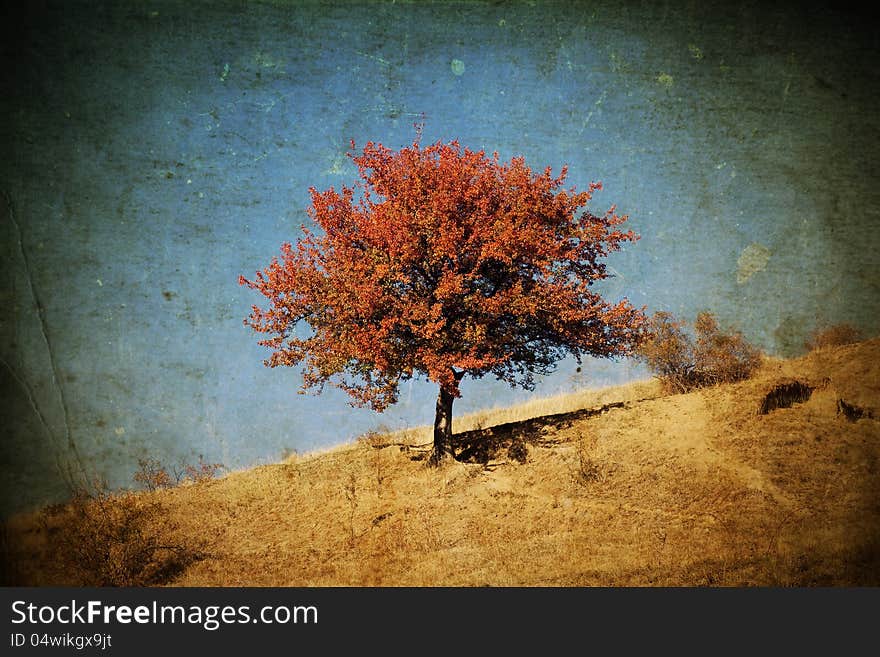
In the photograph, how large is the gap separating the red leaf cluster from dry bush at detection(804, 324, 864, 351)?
7.44 feet

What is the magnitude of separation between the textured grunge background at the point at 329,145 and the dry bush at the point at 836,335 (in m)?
0.13

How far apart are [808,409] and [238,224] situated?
8186mm

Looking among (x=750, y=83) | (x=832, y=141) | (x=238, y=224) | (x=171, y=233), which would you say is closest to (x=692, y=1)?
(x=750, y=83)

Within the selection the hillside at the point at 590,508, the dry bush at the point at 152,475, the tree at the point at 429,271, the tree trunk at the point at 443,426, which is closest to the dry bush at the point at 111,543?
the hillside at the point at 590,508

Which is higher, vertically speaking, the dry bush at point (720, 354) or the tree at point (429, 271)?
the tree at point (429, 271)

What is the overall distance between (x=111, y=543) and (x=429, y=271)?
545 centimetres

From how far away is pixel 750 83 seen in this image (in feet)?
31.1

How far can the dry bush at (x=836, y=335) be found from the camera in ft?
30.5

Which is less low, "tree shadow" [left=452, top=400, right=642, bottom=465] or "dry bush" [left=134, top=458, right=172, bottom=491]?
"tree shadow" [left=452, top=400, right=642, bottom=465]

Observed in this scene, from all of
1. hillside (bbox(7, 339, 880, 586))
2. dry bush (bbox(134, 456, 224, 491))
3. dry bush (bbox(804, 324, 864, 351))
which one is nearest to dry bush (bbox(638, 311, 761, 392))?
hillside (bbox(7, 339, 880, 586))

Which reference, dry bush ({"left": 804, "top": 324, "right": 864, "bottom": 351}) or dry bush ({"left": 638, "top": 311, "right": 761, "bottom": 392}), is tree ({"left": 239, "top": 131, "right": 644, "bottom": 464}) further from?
dry bush ({"left": 804, "top": 324, "right": 864, "bottom": 351})

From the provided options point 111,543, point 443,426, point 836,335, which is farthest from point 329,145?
point 836,335

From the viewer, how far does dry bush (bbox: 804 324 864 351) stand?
9297mm

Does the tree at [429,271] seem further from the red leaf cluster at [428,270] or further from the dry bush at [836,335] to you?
the dry bush at [836,335]
